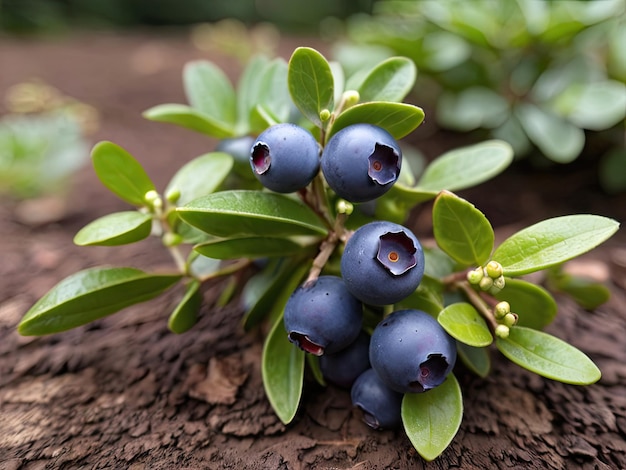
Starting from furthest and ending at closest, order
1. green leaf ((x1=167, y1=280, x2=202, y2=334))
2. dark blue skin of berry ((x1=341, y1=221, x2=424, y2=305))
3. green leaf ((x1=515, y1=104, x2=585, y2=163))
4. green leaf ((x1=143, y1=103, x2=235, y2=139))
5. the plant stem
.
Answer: green leaf ((x1=515, y1=104, x2=585, y2=163))
green leaf ((x1=143, y1=103, x2=235, y2=139))
green leaf ((x1=167, y1=280, x2=202, y2=334))
the plant stem
dark blue skin of berry ((x1=341, y1=221, x2=424, y2=305))

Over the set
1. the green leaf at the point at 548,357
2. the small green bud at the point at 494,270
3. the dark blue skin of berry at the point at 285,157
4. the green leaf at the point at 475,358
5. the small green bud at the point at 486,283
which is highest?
the dark blue skin of berry at the point at 285,157

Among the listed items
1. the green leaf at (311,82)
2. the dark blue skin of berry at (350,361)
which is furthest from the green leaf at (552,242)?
the green leaf at (311,82)

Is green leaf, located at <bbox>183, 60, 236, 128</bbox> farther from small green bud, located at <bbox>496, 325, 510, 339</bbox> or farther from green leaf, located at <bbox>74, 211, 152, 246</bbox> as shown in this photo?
small green bud, located at <bbox>496, 325, 510, 339</bbox>

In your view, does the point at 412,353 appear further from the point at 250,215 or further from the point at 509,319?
the point at 250,215

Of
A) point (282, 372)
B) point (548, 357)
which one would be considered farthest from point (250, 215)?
point (548, 357)

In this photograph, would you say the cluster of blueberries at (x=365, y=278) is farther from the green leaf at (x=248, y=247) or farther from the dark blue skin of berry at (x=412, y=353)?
the green leaf at (x=248, y=247)

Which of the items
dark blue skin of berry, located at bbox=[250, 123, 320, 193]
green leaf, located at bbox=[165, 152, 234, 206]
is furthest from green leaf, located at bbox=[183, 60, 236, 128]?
dark blue skin of berry, located at bbox=[250, 123, 320, 193]
